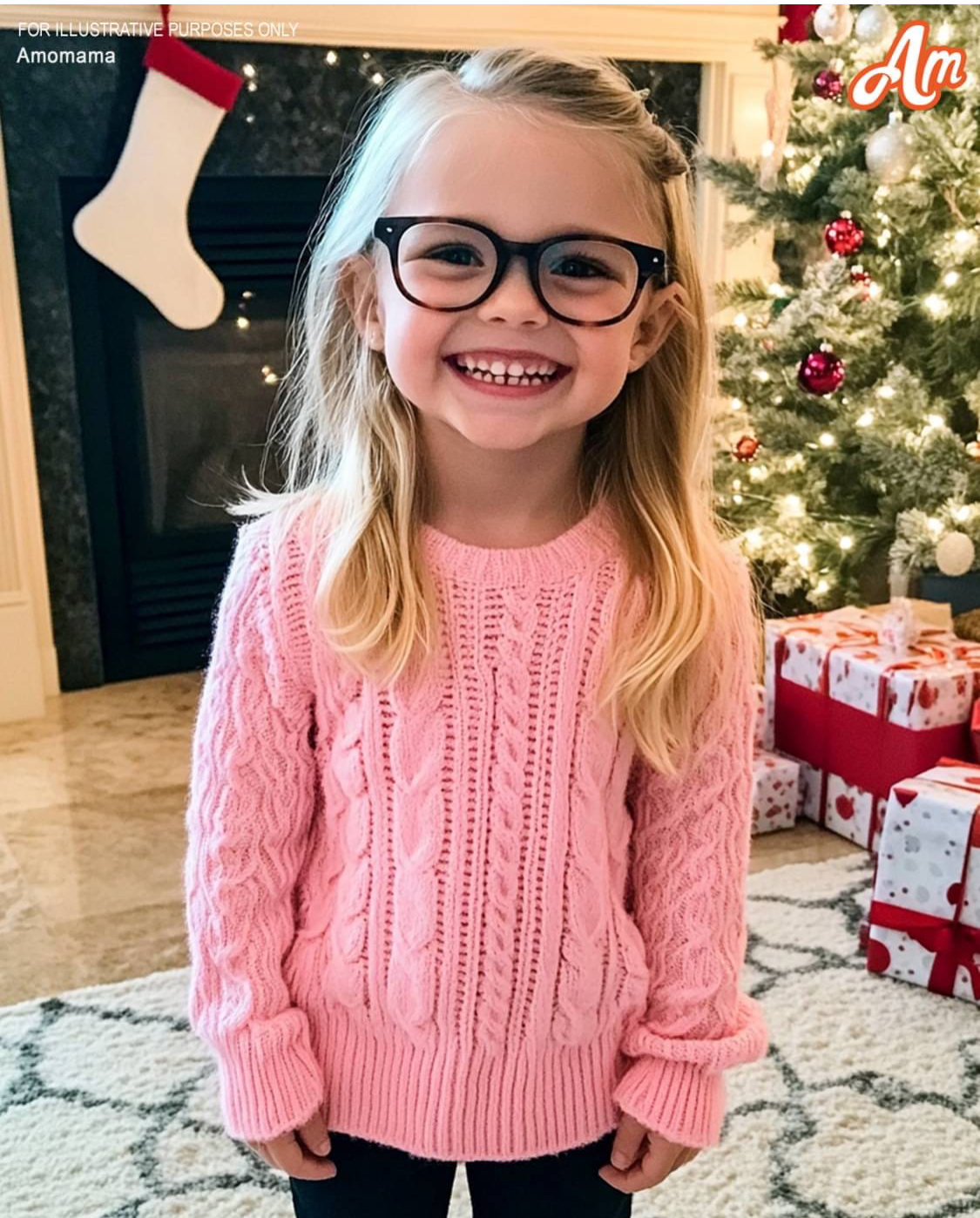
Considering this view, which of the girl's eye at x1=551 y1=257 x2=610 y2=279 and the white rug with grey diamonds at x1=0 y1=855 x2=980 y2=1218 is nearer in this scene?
the girl's eye at x1=551 y1=257 x2=610 y2=279

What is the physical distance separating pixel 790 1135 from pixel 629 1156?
0.63 m

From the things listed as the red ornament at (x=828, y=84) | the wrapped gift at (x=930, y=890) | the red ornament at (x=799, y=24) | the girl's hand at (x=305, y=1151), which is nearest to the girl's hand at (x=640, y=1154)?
the girl's hand at (x=305, y=1151)

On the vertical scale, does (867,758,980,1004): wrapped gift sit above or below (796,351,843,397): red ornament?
below

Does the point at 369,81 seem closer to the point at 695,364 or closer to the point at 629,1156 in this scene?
the point at 695,364

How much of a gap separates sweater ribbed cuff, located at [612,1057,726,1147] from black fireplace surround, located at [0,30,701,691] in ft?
6.84

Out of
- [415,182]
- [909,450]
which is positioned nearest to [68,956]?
[415,182]

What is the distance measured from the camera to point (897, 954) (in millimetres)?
1654

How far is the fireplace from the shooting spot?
2641 millimetres

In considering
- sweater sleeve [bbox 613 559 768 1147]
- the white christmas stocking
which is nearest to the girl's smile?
sweater sleeve [bbox 613 559 768 1147]

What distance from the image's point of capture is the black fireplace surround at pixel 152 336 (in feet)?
8.13

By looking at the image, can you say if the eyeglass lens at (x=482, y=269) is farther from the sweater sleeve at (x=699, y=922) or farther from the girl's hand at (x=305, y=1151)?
the girl's hand at (x=305, y=1151)

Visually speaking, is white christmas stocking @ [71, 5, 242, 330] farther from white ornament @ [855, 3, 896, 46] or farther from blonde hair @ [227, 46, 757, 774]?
blonde hair @ [227, 46, 757, 774]

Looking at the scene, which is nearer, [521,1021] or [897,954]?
[521,1021]

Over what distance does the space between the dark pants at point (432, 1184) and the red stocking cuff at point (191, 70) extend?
218 cm
